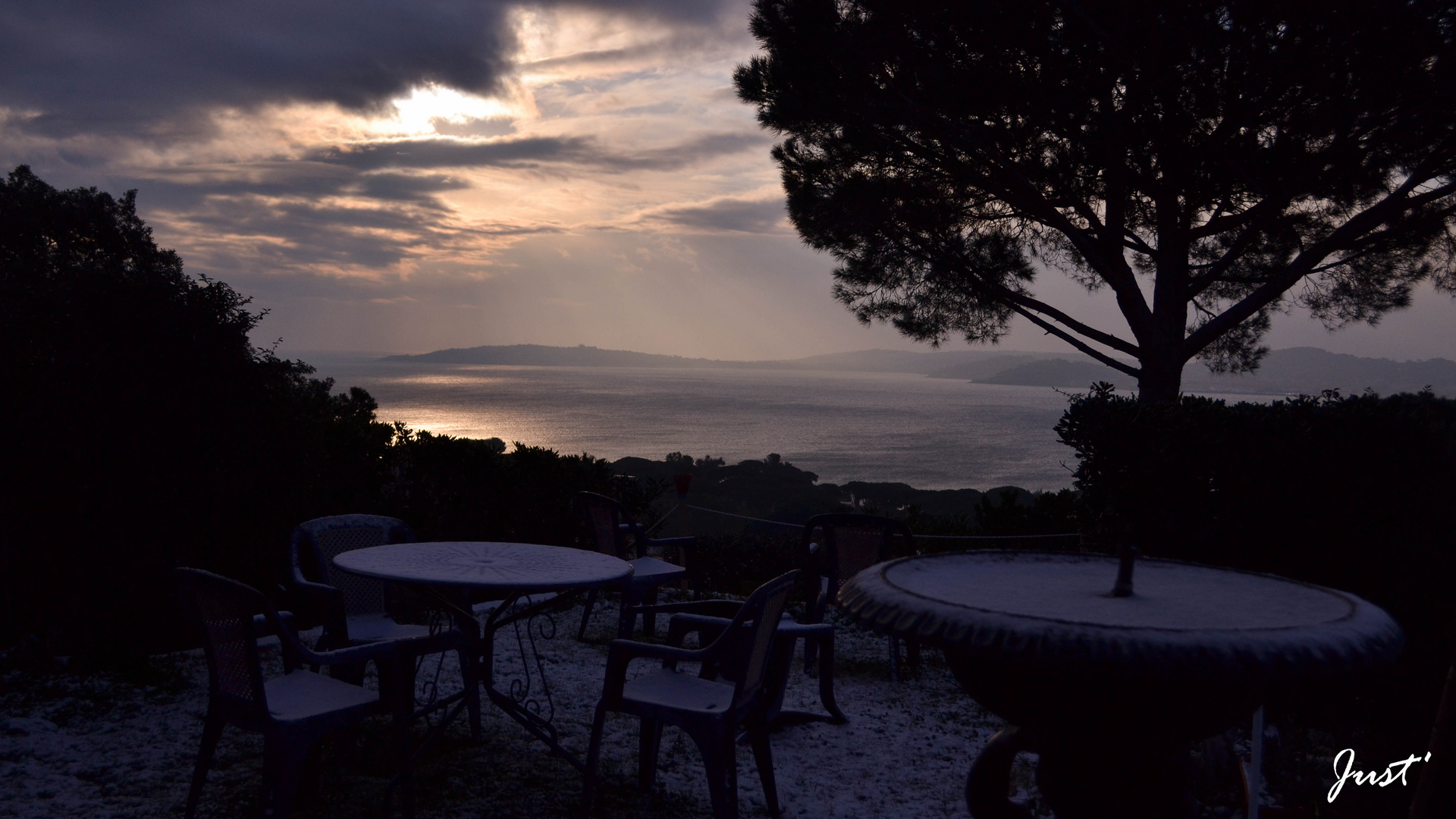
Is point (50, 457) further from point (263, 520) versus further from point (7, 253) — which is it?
point (7, 253)

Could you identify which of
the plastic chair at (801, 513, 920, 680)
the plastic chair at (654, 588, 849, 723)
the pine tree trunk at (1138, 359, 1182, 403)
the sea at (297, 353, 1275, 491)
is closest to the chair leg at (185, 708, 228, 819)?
the plastic chair at (654, 588, 849, 723)

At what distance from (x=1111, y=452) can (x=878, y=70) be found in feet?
16.1

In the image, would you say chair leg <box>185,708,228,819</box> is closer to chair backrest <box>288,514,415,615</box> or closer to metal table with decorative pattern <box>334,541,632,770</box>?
metal table with decorative pattern <box>334,541,632,770</box>

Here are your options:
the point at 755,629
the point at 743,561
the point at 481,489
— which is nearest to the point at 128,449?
the point at 481,489

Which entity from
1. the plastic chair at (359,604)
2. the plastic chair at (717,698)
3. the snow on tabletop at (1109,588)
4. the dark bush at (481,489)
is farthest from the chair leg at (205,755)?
the dark bush at (481,489)

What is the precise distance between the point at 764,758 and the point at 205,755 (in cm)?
201

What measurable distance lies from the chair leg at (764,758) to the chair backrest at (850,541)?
205cm

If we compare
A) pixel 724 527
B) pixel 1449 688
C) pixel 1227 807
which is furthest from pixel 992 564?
pixel 724 527

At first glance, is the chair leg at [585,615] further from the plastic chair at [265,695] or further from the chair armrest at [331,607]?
the plastic chair at [265,695]

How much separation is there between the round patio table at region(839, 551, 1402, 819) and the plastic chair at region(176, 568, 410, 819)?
72.2 inches

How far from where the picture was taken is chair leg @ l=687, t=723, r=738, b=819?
2.87 metres

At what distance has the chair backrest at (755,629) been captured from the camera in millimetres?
2951

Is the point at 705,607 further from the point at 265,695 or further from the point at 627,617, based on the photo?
the point at 265,695

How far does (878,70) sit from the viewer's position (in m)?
8.42
